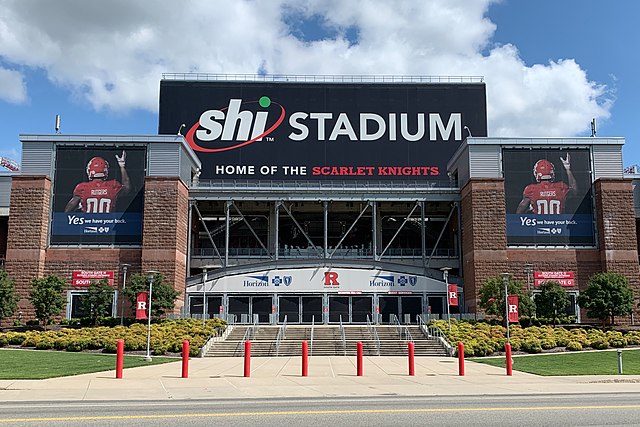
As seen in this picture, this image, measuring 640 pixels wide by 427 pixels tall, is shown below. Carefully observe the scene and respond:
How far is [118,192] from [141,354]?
64.6 feet

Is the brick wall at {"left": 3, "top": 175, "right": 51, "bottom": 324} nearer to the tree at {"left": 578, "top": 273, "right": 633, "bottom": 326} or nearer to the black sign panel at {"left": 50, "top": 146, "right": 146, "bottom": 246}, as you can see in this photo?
the black sign panel at {"left": 50, "top": 146, "right": 146, "bottom": 246}

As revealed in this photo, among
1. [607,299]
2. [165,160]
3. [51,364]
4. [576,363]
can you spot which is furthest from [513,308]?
[165,160]

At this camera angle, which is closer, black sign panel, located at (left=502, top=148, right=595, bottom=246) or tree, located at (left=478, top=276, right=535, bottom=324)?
tree, located at (left=478, top=276, right=535, bottom=324)

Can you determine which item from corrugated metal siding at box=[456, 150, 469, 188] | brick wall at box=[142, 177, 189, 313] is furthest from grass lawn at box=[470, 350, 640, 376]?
brick wall at box=[142, 177, 189, 313]

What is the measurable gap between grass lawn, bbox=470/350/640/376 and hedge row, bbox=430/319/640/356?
6.45 ft

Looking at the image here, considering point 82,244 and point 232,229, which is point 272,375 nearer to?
point 82,244

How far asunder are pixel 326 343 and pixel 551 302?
16077mm

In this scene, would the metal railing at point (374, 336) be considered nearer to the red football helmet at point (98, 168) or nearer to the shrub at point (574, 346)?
the shrub at point (574, 346)

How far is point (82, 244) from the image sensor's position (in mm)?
49250

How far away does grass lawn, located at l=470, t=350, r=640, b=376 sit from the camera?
23.4m

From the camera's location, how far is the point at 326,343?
120 feet

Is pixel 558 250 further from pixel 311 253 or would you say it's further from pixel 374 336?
pixel 311 253

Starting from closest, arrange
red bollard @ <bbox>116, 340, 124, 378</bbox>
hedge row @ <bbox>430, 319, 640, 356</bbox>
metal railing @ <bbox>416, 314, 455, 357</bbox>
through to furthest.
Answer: red bollard @ <bbox>116, 340, 124, 378</bbox> → hedge row @ <bbox>430, 319, 640, 356</bbox> → metal railing @ <bbox>416, 314, 455, 357</bbox>

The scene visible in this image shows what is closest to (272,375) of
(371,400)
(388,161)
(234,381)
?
(234,381)
